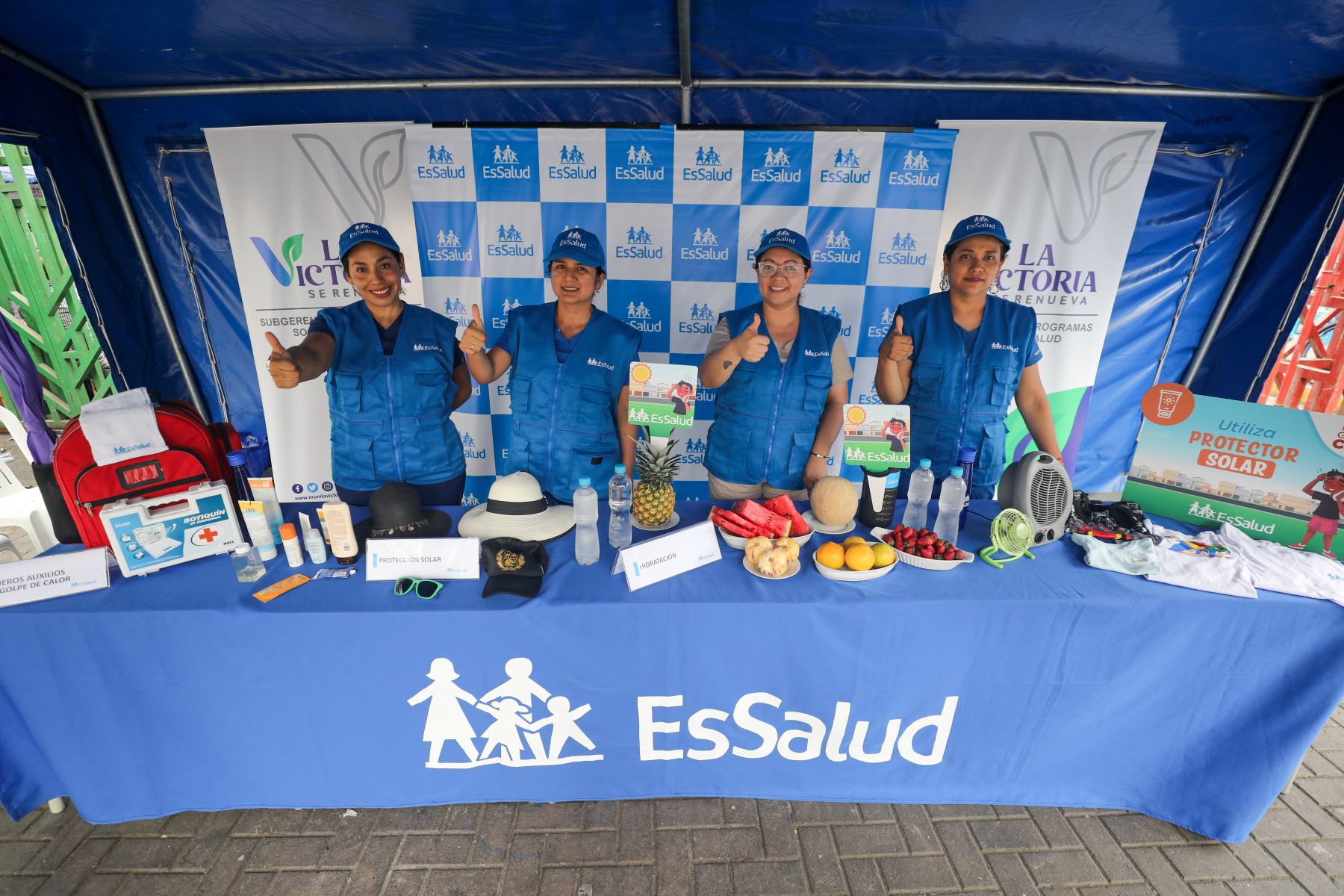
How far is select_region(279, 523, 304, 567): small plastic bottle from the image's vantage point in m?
1.67

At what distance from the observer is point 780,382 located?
2.42 metres

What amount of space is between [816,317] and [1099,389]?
262cm

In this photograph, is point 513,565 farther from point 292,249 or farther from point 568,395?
point 292,249

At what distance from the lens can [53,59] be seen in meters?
2.65

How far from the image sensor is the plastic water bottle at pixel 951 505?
6.11 ft

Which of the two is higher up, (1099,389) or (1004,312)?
(1004,312)

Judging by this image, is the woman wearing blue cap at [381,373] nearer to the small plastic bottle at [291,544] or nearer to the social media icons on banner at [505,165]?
the small plastic bottle at [291,544]

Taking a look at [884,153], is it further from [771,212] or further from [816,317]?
[816,317]

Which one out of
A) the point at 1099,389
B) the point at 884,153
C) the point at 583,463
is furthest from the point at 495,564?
the point at 1099,389

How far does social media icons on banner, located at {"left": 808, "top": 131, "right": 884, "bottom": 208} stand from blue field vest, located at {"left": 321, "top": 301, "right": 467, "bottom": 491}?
87.8 inches

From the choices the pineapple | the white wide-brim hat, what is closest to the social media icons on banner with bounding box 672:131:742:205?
the pineapple

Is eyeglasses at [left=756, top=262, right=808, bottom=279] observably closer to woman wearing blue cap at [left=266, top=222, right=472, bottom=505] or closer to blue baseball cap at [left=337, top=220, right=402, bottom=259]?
woman wearing blue cap at [left=266, top=222, right=472, bottom=505]

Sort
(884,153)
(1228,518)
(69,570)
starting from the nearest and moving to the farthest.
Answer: (69,570) < (1228,518) < (884,153)

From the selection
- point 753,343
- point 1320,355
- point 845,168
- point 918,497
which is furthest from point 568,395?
point 1320,355
